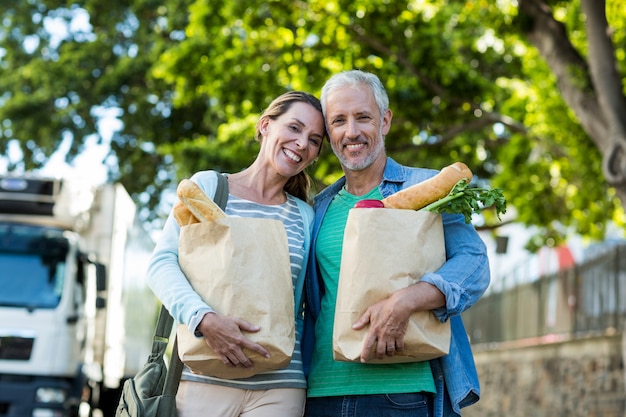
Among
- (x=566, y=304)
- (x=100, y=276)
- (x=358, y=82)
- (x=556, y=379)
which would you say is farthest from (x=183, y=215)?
(x=566, y=304)

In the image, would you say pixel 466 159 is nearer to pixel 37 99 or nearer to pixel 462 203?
pixel 37 99

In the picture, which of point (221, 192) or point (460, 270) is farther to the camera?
point (221, 192)

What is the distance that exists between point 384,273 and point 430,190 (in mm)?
334

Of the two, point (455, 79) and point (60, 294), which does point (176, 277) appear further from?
point (455, 79)

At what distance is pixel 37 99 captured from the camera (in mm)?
20656

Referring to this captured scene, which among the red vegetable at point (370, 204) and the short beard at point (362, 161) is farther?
the short beard at point (362, 161)

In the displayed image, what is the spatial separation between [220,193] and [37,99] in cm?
1771

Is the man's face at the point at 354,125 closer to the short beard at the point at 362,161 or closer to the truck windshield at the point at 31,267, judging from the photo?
the short beard at the point at 362,161

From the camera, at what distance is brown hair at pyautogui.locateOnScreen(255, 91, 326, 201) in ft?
13.1

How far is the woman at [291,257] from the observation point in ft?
11.1

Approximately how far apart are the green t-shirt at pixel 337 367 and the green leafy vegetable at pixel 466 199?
479 millimetres

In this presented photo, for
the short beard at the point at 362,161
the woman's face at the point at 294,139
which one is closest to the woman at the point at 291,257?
the woman's face at the point at 294,139

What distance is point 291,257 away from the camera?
3791mm

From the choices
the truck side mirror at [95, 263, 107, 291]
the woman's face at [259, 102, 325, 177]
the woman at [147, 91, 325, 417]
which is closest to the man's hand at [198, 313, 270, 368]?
the woman at [147, 91, 325, 417]
